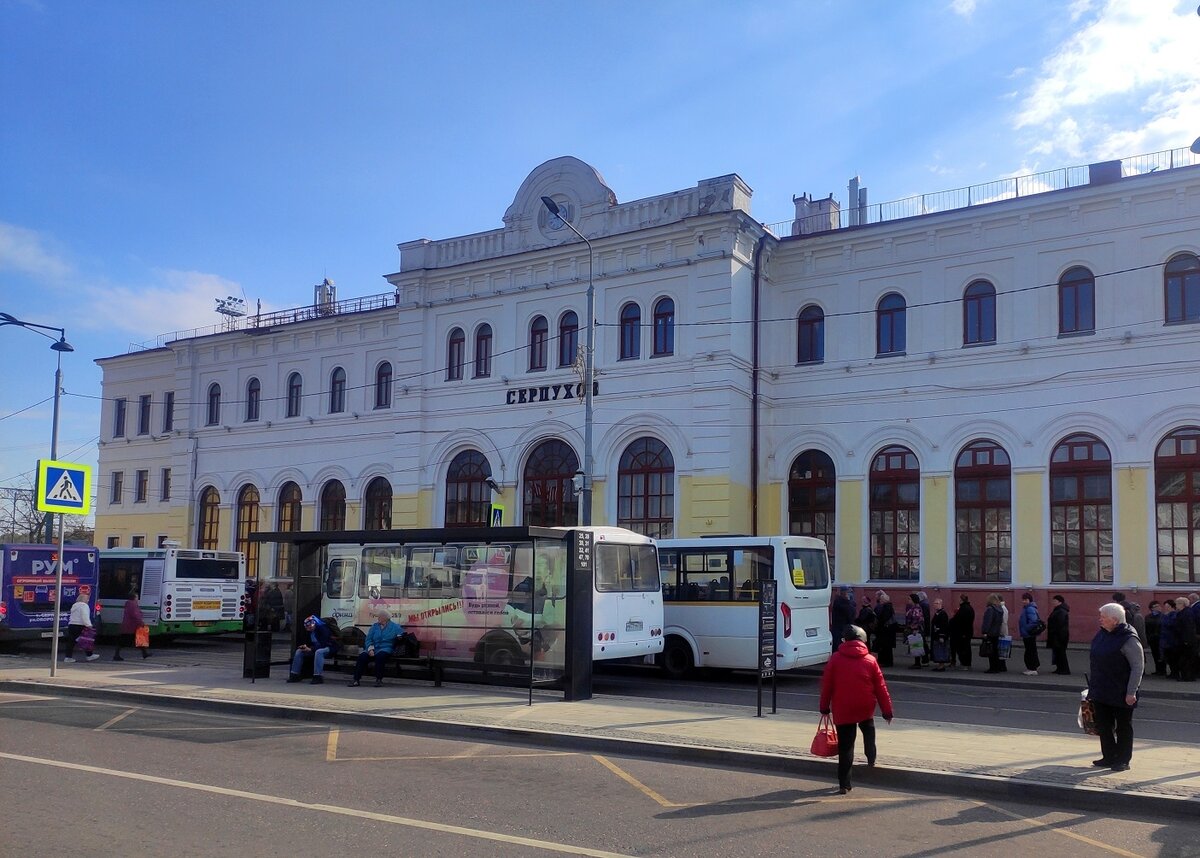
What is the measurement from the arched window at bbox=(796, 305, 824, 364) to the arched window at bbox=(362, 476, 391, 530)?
14801mm

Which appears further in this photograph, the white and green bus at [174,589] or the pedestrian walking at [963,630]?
the white and green bus at [174,589]

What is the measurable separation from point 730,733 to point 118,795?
6281mm

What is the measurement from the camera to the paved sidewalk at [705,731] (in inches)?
365

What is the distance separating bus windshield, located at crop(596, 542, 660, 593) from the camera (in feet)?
54.5

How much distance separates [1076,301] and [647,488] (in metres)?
11.9

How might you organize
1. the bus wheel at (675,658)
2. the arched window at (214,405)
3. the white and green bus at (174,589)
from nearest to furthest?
1. the bus wheel at (675,658)
2. the white and green bus at (174,589)
3. the arched window at (214,405)

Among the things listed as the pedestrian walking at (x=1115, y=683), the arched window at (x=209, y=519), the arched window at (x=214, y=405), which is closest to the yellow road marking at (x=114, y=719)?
the pedestrian walking at (x=1115, y=683)

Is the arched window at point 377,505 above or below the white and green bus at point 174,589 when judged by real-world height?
above

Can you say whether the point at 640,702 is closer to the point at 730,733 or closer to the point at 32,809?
the point at 730,733

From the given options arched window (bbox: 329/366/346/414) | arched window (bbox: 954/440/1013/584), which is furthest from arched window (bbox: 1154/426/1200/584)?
arched window (bbox: 329/366/346/414)

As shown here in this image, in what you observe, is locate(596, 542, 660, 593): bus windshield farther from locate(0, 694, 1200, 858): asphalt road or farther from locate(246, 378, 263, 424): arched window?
locate(246, 378, 263, 424): arched window

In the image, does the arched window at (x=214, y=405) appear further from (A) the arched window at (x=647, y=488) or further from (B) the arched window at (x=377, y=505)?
(A) the arched window at (x=647, y=488)

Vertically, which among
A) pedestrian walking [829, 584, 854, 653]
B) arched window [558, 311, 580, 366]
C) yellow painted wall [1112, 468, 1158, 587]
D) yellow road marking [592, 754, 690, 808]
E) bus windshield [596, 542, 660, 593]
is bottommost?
yellow road marking [592, 754, 690, 808]

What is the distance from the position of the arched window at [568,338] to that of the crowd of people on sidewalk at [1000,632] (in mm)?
12979
